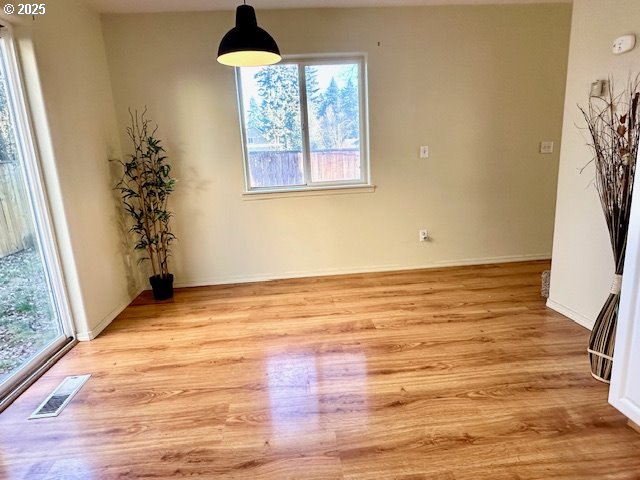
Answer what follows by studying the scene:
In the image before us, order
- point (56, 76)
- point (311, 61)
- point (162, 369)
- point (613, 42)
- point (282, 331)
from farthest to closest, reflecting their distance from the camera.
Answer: point (311, 61), point (282, 331), point (56, 76), point (162, 369), point (613, 42)

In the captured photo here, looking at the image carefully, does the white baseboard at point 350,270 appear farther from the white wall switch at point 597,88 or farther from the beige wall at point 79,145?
the white wall switch at point 597,88

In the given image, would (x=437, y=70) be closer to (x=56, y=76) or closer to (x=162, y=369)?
(x=56, y=76)

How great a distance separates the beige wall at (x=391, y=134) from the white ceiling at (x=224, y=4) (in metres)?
0.07

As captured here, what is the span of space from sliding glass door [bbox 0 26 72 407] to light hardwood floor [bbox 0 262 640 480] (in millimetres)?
221

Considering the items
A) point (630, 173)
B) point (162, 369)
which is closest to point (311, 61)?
point (630, 173)

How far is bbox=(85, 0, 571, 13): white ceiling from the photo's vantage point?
3.05 meters

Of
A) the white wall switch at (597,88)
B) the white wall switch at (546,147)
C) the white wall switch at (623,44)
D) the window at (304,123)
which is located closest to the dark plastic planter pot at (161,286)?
the window at (304,123)

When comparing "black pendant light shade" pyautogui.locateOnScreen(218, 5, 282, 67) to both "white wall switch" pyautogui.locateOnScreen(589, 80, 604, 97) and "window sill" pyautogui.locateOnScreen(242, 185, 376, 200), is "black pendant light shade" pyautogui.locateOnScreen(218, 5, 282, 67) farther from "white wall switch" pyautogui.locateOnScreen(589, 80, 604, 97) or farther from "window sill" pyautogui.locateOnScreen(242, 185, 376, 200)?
"white wall switch" pyautogui.locateOnScreen(589, 80, 604, 97)

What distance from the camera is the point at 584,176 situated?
2455 millimetres

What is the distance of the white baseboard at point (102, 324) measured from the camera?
2.76 m

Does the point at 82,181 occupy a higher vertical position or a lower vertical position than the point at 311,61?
lower

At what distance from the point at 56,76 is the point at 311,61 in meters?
2.05

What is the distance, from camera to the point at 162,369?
7.64 ft

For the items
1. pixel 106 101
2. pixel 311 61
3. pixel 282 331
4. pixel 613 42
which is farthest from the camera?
pixel 311 61
